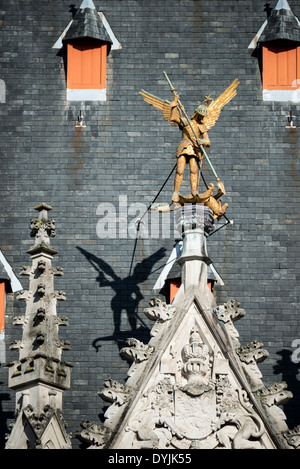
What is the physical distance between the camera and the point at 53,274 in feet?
139

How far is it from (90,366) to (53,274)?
4.24 meters

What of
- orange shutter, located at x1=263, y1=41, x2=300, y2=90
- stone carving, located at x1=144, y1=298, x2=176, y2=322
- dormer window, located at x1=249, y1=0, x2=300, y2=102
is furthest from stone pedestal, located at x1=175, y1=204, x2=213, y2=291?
orange shutter, located at x1=263, y1=41, x2=300, y2=90

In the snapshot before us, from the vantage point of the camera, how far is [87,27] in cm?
5228

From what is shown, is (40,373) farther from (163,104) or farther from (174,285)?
(174,285)

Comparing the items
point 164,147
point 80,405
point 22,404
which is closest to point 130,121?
point 164,147

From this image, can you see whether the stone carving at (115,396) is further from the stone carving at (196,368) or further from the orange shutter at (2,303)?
the orange shutter at (2,303)

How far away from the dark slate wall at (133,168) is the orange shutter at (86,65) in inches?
9.2

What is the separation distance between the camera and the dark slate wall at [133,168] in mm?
47250

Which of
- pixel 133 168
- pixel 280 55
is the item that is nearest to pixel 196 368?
pixel 133 168

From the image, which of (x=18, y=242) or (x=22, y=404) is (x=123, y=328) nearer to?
(x=18, y=242)

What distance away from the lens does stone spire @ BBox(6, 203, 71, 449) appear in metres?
40.5

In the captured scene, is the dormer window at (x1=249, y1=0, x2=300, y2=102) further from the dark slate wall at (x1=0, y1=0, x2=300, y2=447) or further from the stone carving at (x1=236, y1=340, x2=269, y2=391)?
the stone carving at (x1=236, y1=340, x2=269, y2=391)

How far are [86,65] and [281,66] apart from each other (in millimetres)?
4382

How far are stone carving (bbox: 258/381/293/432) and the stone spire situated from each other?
11.5 ft
